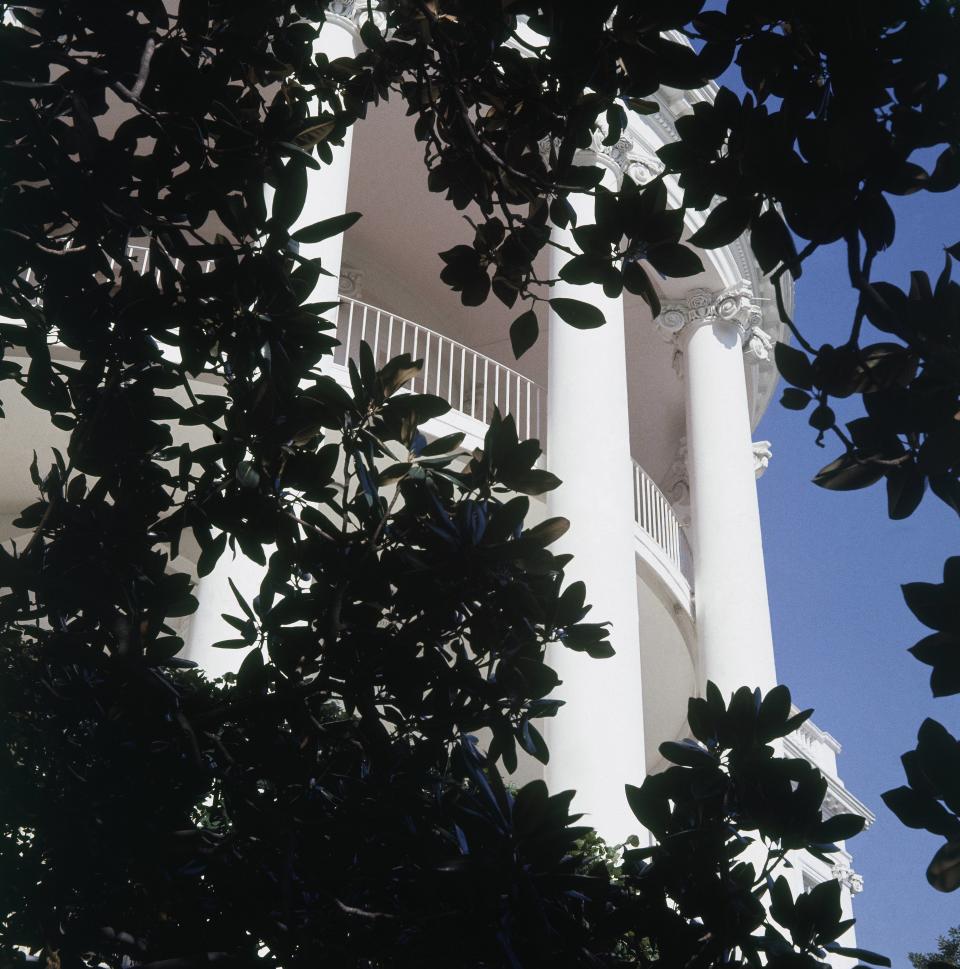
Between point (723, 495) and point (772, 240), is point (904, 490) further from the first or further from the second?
point (723, 495)

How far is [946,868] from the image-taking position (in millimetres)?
1269

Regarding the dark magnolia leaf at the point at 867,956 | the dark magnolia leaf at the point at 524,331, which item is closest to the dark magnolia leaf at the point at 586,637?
the dark magnolia leaf at the point at 524,331

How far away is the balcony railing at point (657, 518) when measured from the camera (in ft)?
37.8

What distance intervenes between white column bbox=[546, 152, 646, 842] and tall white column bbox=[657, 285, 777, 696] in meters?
2.41

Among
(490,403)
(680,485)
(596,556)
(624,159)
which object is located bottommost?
(596,556)

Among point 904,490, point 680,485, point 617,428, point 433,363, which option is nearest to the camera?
point 904,490

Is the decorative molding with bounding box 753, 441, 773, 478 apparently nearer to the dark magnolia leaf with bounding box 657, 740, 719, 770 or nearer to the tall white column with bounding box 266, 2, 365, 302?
the tall white column with bounding box 266, 2, 365, 302

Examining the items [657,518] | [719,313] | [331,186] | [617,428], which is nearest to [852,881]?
[657,518]

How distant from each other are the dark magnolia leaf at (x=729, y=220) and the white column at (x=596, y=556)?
5.02 metres

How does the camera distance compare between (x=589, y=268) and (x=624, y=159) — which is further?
(x=624, y=159)

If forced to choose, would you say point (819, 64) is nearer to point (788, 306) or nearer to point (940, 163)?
point (940, 163)

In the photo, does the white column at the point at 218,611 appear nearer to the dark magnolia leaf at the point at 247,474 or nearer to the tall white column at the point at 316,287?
the tall white column at the point at 316,287

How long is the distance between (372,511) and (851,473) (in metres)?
0.93

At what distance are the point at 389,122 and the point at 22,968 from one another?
37.6 feet
